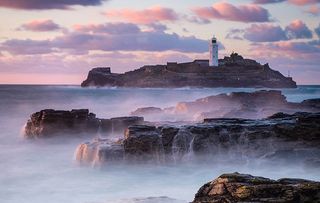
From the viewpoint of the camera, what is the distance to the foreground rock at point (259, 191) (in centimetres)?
1104

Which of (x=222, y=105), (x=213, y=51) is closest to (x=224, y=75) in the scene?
(x=213, y=51)

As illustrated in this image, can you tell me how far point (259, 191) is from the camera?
11156mm

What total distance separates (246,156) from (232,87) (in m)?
160

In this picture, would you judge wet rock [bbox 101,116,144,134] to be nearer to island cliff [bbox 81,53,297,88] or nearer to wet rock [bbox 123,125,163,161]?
wet rock [bbox 123,125,163,161]

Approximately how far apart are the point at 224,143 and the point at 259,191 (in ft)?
45.2

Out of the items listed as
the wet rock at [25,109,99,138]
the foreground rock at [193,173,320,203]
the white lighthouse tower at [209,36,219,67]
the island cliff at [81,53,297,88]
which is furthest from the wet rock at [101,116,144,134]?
the island cliff at [81,53,297,88]

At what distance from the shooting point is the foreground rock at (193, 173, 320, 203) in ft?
36.2

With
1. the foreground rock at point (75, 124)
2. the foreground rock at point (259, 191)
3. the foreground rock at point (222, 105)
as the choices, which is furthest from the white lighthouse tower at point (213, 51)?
the foreground rock at point (259, 191)

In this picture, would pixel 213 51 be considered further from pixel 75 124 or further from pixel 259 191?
pixel 259 191

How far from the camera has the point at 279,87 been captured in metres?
187

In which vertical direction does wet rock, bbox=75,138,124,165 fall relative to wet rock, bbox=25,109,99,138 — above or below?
below

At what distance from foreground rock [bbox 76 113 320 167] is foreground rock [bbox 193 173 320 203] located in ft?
41.5

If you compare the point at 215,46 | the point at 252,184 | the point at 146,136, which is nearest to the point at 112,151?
the point at 146,136

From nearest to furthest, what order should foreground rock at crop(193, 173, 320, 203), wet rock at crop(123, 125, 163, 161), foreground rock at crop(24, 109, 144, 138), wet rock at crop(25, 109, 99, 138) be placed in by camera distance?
foreground rock at crop(193, 173, 320, 203) < wet rock at crop(123, 125, 163, 161) < foreground rock at crop(24, 109, 144, 138) < wet rock at crop(25, 109, 99, 138)
